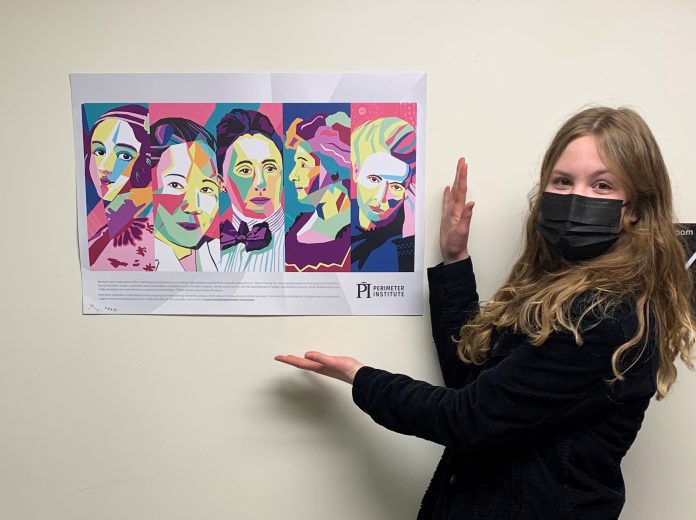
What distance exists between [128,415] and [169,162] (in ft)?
1.73

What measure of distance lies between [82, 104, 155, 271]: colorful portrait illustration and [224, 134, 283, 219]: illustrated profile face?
17 cm

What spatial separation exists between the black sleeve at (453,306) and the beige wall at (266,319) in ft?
0.20

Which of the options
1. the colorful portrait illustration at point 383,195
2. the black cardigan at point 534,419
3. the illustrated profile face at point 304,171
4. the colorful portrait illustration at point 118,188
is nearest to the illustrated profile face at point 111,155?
the colorful portrait illustration at point 118,188

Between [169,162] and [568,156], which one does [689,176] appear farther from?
[169,162]

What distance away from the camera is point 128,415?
97 cm

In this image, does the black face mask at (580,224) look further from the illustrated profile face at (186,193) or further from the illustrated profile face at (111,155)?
the illustrated profile face at (111,155)

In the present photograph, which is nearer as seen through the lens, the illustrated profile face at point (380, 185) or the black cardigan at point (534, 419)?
the black cardigan at point (534, 419)

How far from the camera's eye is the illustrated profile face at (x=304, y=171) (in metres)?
0.90

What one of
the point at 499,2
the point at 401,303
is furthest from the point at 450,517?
the point at 499,2

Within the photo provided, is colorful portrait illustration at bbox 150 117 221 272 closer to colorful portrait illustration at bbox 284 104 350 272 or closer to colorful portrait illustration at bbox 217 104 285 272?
colorful portrait illustration at bbox 217 104 285 272

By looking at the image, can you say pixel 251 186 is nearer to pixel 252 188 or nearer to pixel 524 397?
pixel 252 188

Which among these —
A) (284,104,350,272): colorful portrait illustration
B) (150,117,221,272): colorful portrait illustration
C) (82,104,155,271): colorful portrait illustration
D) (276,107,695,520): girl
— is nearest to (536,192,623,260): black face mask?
(276,107,695,520): girl

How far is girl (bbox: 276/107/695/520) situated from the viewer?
641 mm

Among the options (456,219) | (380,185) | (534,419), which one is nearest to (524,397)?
(534,419)
